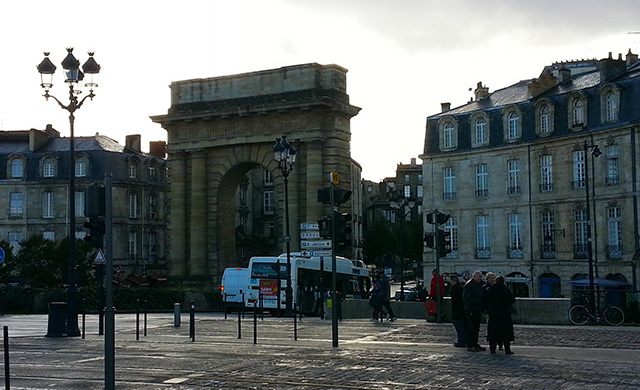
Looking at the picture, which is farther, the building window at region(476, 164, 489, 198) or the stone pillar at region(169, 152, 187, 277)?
the building window at region(476, 164, 489, 198)

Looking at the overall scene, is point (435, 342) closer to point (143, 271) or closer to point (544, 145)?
point (544, 145)

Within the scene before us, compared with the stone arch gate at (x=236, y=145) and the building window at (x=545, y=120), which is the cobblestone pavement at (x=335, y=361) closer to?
the stone arch gate at (x=236, y=145)

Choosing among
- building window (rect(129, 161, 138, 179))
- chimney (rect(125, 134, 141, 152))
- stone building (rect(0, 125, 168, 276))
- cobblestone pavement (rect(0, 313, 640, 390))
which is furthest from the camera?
chimney (rect(125, 134, 141, 152))

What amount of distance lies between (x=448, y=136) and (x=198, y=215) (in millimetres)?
15551

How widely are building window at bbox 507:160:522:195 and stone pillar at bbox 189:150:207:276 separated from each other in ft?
56.0

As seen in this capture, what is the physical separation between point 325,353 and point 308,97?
3110cm

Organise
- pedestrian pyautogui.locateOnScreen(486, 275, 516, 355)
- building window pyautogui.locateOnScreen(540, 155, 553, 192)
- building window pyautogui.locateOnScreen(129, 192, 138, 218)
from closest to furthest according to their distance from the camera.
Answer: pedestrian pyautogui.locateOnScreen(486, 275, 516, 355) < building window pyautogui.locateOnScreen(540, 155, 553, 192) < building window pyautogui.locateOnScreen(129, 192, 138, 218)

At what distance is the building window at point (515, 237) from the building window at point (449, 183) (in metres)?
4.51

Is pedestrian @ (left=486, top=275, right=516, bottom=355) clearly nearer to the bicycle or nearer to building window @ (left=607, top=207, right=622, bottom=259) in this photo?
the bicycle

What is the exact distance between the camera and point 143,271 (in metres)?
77.6

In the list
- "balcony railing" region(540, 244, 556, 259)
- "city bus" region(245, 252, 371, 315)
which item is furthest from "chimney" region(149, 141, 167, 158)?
"city bus" region(245, 252, 371, 315)

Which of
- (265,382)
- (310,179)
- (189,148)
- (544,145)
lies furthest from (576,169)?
(265,382)

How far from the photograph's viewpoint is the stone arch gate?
4969cm

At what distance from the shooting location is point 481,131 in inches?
2192
